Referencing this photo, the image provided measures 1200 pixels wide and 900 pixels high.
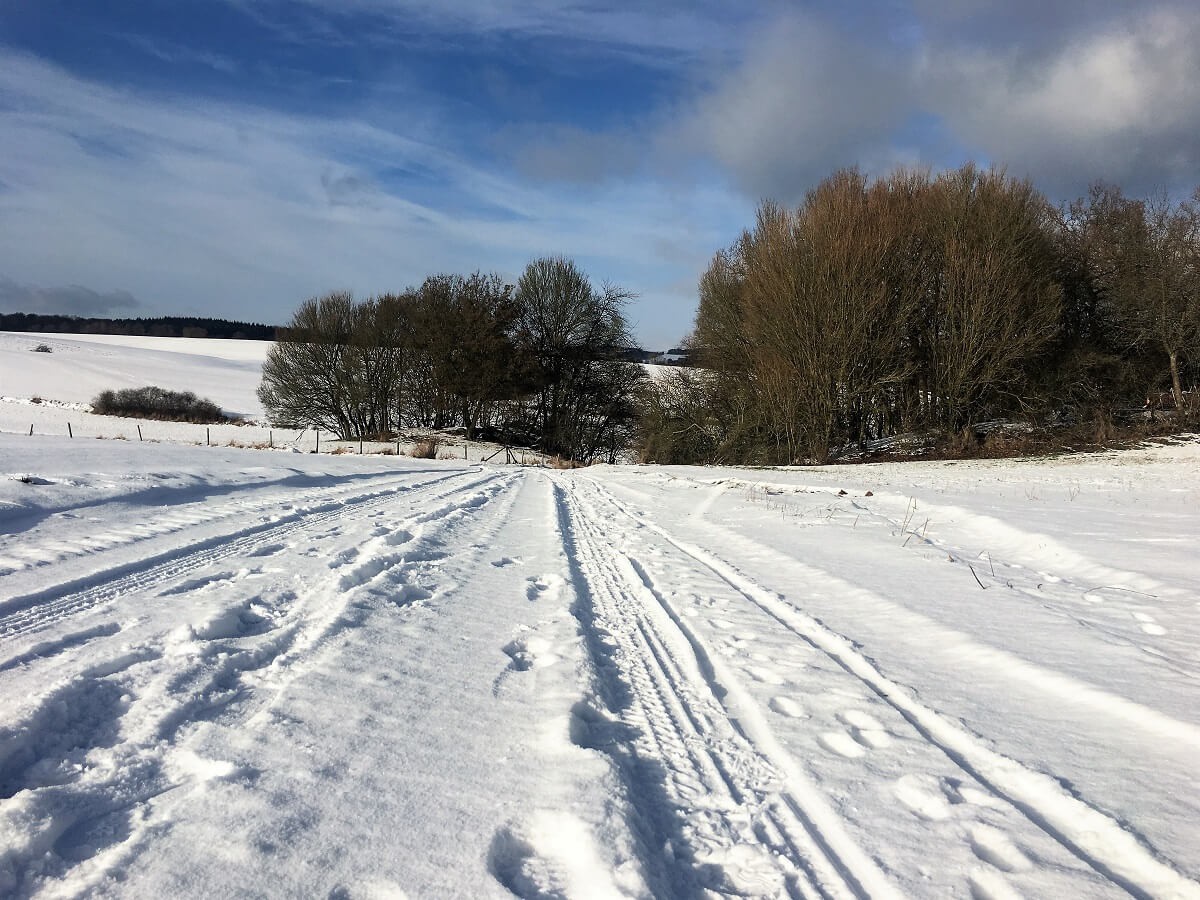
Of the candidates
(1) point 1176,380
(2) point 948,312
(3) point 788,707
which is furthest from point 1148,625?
(1) point 1176,380

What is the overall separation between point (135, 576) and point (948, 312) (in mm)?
25730

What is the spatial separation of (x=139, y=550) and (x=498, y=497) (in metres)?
7.23

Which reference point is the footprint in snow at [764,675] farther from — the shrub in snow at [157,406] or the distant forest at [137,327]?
the distant forest at [137,327]

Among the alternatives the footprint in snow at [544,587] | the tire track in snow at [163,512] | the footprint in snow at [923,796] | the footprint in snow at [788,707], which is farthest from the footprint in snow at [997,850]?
the tire track in snow at [163,512]

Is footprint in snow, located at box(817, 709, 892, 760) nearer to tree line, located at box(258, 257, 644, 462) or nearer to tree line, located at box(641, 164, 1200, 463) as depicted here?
tree line, located at box(641, 164, 1200, 463)

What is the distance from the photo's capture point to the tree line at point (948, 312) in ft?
74.4

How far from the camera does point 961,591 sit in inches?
210

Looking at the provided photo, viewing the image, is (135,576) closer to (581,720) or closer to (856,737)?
(581,720)

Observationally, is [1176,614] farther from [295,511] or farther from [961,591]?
[295,511]

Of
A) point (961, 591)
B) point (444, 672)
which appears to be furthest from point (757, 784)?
point (961, 591)

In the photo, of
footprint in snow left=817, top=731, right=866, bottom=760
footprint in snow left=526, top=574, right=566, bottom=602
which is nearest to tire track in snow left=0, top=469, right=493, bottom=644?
footprint in snow left=526, top=574, right=566, bottom=602

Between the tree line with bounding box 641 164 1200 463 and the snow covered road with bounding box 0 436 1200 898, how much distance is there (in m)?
17.8

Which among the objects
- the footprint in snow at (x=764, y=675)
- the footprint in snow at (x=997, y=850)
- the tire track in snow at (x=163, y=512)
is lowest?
the footprint in snow at (x=997, y=850)

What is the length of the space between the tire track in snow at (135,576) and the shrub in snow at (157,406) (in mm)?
38238
